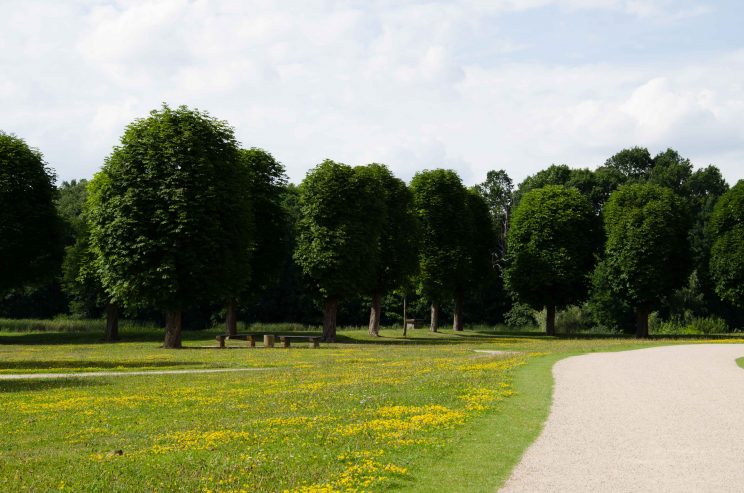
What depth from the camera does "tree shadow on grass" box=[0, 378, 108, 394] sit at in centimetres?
2503

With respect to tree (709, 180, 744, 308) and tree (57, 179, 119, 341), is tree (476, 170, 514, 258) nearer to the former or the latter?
tree (709, 180, 744, 308)

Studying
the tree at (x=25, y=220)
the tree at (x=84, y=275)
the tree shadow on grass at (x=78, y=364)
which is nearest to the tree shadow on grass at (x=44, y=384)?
the tree shadow on grass at (x=78, y=364)

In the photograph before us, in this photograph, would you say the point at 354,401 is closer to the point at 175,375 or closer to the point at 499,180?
the point at 175,375

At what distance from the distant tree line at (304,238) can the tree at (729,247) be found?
0.42ft

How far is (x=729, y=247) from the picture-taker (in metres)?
69.9

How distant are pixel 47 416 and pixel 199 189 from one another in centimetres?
3107

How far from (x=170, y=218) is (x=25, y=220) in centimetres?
1876

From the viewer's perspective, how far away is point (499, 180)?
119 m

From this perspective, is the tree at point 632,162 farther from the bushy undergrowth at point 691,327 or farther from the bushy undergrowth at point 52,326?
the bushy undergrowth at point 52,326

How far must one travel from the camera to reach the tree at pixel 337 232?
192 feet

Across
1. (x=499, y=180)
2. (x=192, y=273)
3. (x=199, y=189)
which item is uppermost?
(x=499, y=180)

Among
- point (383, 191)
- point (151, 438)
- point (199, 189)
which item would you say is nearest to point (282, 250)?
point (383, 191)

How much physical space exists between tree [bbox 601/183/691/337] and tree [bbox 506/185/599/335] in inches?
122

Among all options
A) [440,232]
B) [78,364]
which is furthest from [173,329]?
[440,232]
